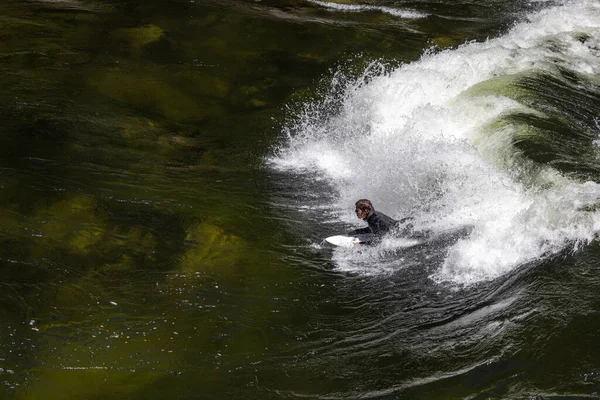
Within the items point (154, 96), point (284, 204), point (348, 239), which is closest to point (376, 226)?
point (348, 239)

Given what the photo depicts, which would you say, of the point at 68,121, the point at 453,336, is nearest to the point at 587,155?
the point at 453,336

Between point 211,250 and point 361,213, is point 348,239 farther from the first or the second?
point 211,250

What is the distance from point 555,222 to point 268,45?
7098 mm

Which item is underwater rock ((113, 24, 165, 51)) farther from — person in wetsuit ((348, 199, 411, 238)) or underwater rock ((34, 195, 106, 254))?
person in wetsuit ((348, 199, 411, 238))

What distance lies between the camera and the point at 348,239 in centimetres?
745

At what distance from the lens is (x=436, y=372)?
5.38m

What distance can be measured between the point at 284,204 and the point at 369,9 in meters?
7.89

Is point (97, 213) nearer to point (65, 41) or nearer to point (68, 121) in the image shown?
point (68, 121)

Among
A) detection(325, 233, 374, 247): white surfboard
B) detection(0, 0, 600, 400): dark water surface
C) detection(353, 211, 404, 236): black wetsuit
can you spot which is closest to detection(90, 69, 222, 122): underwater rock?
detection(0, 0, 600, 400): dark water surface

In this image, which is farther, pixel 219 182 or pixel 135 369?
pixel 219 182

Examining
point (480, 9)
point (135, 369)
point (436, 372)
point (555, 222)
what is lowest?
point (135, 369)

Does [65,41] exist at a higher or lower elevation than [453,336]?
higher

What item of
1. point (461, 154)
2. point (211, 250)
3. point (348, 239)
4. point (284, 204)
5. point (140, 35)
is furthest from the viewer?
point (140, 35)

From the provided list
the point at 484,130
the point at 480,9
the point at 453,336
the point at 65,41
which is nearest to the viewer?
the point at 453,336
